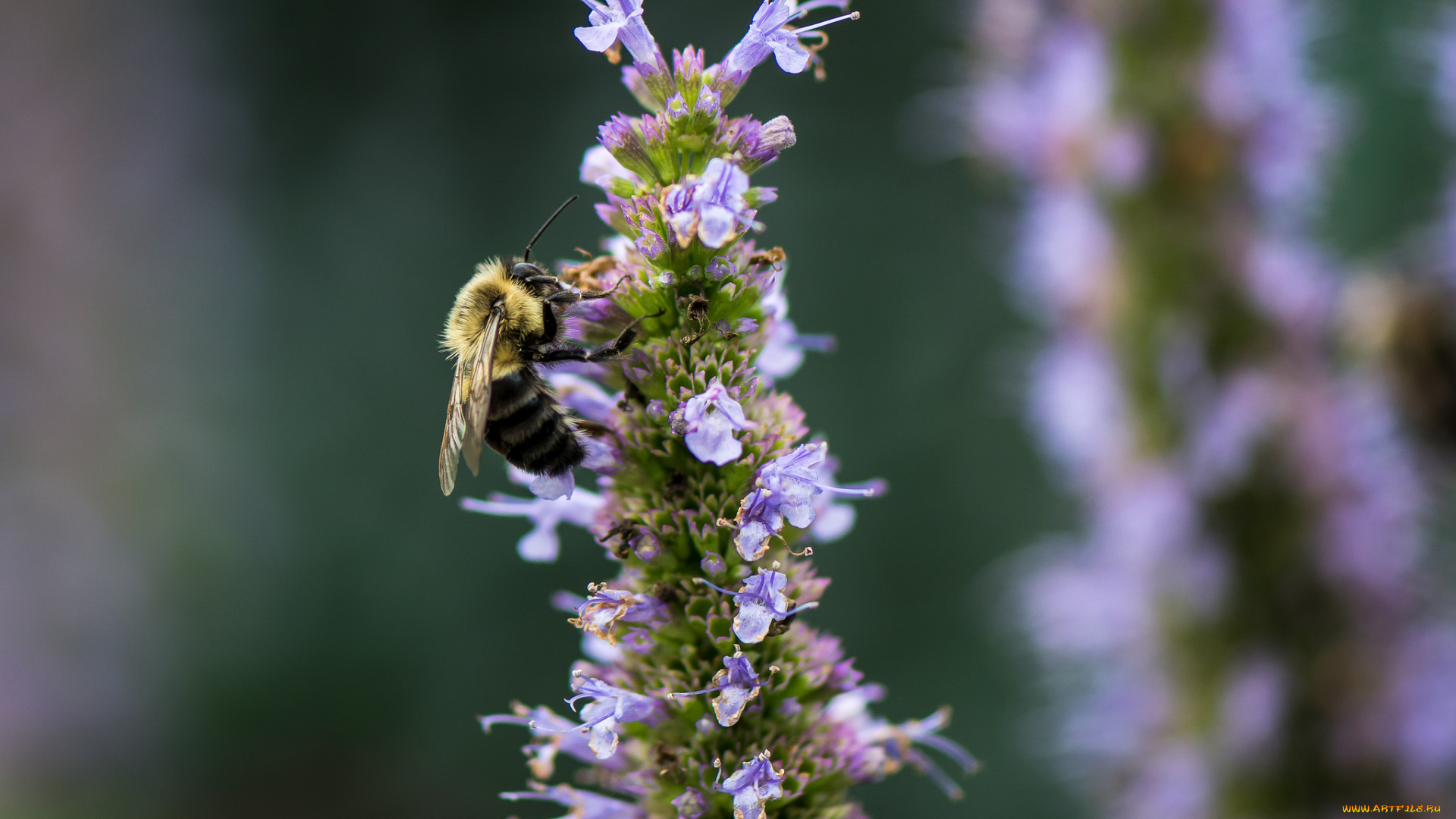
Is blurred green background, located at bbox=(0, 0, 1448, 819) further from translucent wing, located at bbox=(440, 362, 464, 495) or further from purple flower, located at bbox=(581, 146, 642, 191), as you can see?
purple flower, located at bbox=(581, 146, 642, 191)

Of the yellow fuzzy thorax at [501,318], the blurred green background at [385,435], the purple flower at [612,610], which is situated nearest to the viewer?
the purple flower at [612,610]

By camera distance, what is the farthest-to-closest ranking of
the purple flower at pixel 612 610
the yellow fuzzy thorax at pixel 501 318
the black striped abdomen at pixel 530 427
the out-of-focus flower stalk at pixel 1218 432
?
the out-of-focus flower stalk at pixel 1218 432 → the yellow fuzzy thorax at pixel 501 318 → the black striped abdomen at pixel 530 427 → the purple flower at pixel 612 610

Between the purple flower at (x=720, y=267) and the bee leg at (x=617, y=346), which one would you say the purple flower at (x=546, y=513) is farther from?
the purple flower at (x=720, y=267)

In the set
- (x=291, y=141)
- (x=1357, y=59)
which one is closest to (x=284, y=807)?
(x=291, y=141)

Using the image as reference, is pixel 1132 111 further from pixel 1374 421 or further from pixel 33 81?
pixel 33 81

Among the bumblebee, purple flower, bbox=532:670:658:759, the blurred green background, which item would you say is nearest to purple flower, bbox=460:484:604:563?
the bumblebee

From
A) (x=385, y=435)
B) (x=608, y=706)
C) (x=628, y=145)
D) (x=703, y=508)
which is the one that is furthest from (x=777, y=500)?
(x=385, y=435)

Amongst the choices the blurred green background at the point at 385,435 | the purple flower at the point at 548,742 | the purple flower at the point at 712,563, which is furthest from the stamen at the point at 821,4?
the blurred green background at the point at 385,435
